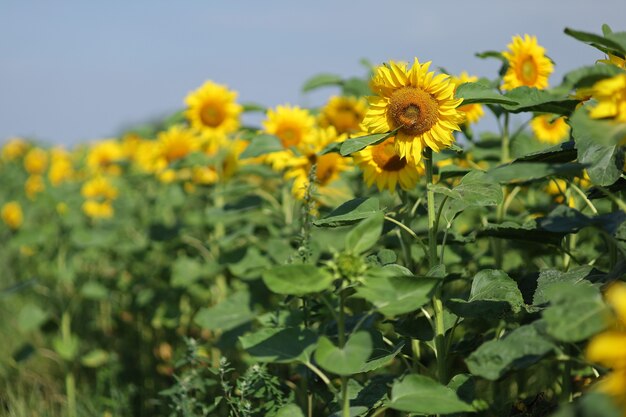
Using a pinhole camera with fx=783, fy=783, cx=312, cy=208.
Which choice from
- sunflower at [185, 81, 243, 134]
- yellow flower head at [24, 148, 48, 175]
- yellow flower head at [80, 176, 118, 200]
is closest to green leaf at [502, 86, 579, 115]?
sunflower at [185, 81, 243, 134]

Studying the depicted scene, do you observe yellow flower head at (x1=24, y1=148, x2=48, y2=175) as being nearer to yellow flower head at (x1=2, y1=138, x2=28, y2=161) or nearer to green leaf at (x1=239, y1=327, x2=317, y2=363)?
yellow flower head at (x1=2, y1=138, x2=28, y2=161)

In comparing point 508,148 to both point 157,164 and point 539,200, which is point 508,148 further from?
point 157,164

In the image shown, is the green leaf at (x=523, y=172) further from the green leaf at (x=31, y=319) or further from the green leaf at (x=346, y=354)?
the green leaf at (x=31, y=319)

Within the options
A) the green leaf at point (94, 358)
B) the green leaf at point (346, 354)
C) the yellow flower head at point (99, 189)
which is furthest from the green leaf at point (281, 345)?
the yellow flower head at point (99, 189)

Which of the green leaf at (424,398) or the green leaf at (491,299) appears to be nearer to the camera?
the green leaf at (424,398)

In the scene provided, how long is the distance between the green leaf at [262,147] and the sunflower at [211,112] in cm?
104

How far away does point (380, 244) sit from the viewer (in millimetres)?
2857

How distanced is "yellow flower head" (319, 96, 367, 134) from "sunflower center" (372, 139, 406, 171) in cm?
115

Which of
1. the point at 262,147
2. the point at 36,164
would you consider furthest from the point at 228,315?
the point at 36,164

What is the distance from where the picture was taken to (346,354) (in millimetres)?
1575

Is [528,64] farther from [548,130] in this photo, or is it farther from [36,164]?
[36,164]

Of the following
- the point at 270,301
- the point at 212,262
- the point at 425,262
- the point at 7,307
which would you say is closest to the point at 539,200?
the point at 425,262

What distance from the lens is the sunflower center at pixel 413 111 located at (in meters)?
2.00

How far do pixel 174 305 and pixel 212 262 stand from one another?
0.41 m
